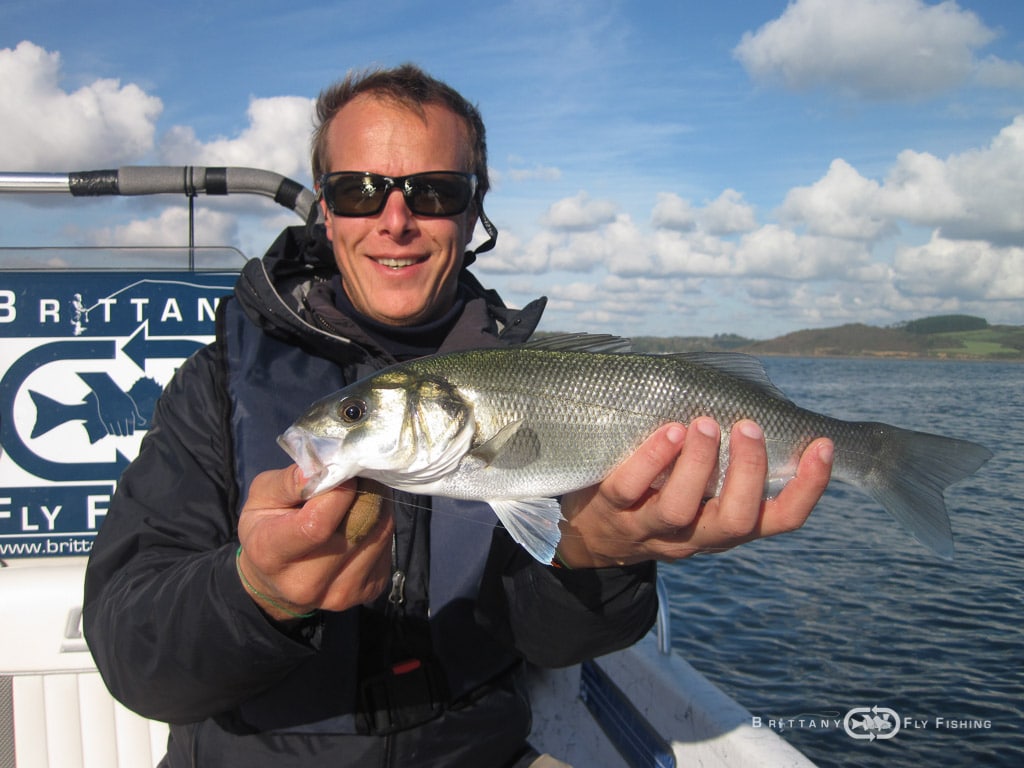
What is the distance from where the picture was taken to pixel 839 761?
8453mm

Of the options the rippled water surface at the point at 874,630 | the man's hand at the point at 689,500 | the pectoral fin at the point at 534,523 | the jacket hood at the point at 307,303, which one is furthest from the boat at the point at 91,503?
the rippled water surface at the point at 874,630

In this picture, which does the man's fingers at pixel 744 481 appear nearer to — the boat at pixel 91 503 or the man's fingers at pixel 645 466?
the man's fingers at pixel 645 466

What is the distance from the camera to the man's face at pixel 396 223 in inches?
134

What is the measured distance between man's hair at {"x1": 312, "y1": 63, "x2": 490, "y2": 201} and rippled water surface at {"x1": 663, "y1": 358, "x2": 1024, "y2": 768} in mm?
6629

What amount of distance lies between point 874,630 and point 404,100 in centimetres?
1173

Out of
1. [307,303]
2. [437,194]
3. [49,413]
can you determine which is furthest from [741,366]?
[49,413]

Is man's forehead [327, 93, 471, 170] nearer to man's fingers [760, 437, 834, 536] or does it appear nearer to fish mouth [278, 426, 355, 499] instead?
fish mouth [278, 426, 355, 499]

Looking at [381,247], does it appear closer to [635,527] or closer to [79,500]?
[635,527]

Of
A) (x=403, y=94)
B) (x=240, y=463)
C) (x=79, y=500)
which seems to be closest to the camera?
(x=240, y=463)

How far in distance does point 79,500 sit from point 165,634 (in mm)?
2812

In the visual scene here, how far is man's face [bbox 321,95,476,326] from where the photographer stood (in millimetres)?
3400

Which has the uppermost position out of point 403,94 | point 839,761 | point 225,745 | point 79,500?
point 403,94

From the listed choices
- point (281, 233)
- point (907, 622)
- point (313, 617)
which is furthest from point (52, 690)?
point (907, 622)

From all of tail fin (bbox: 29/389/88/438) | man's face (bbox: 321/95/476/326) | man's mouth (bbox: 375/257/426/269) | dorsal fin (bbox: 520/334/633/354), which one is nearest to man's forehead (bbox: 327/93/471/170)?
man's face (bbox: 321/95/476/326)
